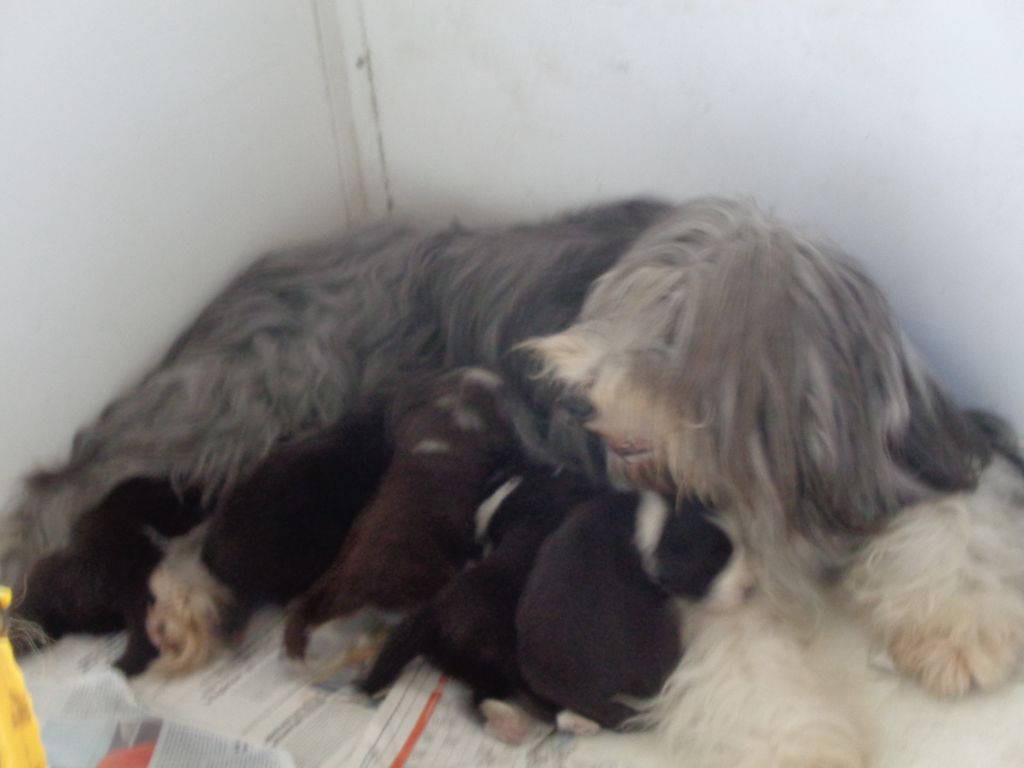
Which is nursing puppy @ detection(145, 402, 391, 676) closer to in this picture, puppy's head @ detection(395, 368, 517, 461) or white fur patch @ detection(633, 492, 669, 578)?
puppy's head @ detection(395, 368, 517, 461)

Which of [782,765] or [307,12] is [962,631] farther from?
[307,12]

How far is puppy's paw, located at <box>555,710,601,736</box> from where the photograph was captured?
53.1 inches

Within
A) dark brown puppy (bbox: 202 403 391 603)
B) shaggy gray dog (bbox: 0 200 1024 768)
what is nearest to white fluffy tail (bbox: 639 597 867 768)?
shaggy gray dog (bbox: 0 200 1024 768)

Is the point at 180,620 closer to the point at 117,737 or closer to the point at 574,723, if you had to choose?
the point at 117,737

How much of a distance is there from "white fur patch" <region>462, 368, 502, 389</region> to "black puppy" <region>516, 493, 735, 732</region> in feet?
1.13

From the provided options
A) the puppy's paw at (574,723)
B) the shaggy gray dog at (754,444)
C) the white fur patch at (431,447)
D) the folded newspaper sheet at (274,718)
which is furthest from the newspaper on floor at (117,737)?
the white fur patch at (431,447)

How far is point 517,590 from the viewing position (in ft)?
4.59

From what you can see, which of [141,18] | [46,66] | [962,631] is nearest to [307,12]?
[141,18]

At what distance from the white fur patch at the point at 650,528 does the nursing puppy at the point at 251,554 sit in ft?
1.44

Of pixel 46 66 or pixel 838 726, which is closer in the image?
→ pixel 838 726

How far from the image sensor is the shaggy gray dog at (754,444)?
4.29ft

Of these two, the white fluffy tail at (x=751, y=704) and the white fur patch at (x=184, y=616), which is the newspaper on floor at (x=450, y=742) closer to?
the white fluffy tail at (x=751, y=704)

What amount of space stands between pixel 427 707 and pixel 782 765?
0.45 metres

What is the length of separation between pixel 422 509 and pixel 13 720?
0.61m
